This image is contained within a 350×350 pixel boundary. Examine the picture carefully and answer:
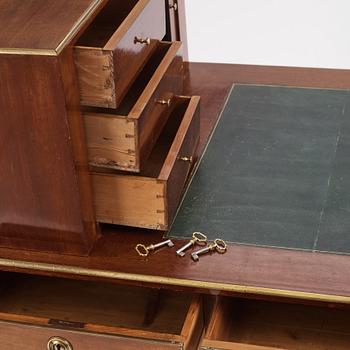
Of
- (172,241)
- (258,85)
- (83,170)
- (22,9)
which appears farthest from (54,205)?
(258,85)

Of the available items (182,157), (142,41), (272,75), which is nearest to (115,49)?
(142,41)

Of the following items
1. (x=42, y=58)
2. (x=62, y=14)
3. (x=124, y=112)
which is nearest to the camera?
(x=42, y=58)

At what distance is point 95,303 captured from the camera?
1.49 meters

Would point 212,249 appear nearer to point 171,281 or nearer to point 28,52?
point 171,281

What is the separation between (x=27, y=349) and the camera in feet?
4.42

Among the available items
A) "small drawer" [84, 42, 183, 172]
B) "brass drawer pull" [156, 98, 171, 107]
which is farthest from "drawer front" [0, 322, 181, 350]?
"brass drawer pull" [156, 98, 171, 107]

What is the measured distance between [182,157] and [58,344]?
1.23 feet

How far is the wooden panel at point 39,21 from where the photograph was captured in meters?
1.17

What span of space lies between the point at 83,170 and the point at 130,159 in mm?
74

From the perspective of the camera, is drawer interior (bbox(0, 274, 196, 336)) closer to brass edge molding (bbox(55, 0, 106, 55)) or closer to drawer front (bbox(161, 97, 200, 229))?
drawer front (bbox(161, 97, 200, 229))

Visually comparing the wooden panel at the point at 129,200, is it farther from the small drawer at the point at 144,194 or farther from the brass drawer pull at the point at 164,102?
the brass drawer pull at the point at 164,102

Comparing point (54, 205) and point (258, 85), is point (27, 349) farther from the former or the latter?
point (258, 85)

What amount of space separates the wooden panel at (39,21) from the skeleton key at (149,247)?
1.19ft

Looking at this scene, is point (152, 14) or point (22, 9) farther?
point (152, 14)
